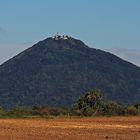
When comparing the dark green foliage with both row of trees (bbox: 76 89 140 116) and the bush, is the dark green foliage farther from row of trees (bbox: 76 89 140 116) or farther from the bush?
the bush

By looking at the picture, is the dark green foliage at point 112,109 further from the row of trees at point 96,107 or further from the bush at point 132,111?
the bush at point 132,111

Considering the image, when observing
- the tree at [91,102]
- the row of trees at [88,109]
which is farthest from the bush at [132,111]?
the tree at [91,102]

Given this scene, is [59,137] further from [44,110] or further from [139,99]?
[139,99]

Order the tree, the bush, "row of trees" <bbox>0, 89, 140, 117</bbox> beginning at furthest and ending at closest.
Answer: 1. the bush
2. the tree
3. "row of trees" <bbox>0, 89, 140, 117</bbox>

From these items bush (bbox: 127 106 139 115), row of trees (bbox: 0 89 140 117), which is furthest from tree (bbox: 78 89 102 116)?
bush (bbox: 127 106 139 115)

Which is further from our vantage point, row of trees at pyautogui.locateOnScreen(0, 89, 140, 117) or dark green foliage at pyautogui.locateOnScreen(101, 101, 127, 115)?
dark green foliage at pyautogui.locateOnScreen(101, 101, 127, 115)

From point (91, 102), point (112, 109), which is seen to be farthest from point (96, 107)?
point (112, 109)

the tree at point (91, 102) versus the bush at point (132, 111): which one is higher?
the tree at point (91, 102)

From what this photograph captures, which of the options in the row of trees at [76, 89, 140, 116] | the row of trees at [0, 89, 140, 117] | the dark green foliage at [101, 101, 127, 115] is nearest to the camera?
the row of trees at [0, 89, 140, 117]

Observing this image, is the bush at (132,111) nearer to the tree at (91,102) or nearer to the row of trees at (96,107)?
the row of trees at (96,107)

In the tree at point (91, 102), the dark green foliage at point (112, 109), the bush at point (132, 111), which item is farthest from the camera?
the bush at point (132, 111)

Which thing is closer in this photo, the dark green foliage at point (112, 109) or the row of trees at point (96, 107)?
the row of trees at point (96, 107)

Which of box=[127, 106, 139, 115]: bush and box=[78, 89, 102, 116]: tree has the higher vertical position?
box=[78, 89, 102, 116]: tree

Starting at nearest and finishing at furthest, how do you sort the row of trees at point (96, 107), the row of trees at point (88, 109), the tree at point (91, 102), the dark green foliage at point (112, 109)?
the row of trees at point (88, 109) < the row of trees at point (96, 107) < the tree at point (91, 102) < the dark green foliage at point (112, 109)
